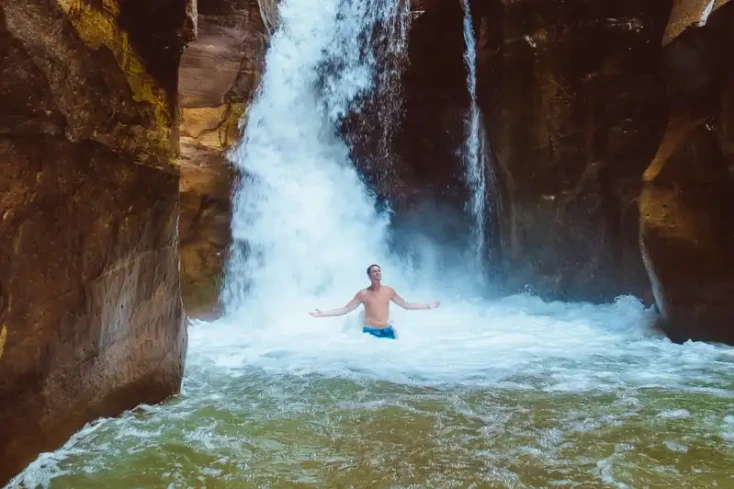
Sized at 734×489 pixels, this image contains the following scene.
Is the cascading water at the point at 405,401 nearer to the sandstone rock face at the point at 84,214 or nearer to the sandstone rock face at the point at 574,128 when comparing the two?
the sandstone rock face at the point at 84,214

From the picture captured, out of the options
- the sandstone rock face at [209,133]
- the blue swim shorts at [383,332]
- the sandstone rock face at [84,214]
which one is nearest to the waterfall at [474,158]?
the sandstone rock face at [209,133]

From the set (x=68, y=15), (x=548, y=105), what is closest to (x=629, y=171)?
(x=548, y=105)

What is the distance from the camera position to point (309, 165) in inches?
473

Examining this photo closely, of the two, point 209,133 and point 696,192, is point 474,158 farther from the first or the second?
point 696,192

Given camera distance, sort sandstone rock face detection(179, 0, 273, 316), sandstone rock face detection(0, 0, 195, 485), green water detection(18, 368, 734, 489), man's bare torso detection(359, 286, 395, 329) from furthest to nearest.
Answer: sandstone rock face detection(179, 0, 273, 316), man's bare torso detection(359, 286, 395, 329), green water detection(18, 368, 734, 489), sandstone rock face detection(0, 0, 195, 485)

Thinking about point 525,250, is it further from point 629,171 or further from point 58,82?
point 58,82

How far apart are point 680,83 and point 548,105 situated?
2.63 m

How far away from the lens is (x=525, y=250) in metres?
10.1

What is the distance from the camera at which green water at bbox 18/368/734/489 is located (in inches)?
119

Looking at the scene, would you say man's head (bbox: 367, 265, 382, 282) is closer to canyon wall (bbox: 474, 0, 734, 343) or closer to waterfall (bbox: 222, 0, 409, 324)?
waterfall (bbox: 222, 0, 409, 324)

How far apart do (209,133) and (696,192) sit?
276 inches

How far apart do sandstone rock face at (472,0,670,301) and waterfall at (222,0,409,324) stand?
3050mm

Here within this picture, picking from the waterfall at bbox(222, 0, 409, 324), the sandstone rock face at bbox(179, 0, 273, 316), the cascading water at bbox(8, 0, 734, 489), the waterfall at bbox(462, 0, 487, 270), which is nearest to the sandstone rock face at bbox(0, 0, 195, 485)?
the cascading water at bbox(8, 0, 734, 489)

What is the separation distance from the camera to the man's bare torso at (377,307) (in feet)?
24.5
